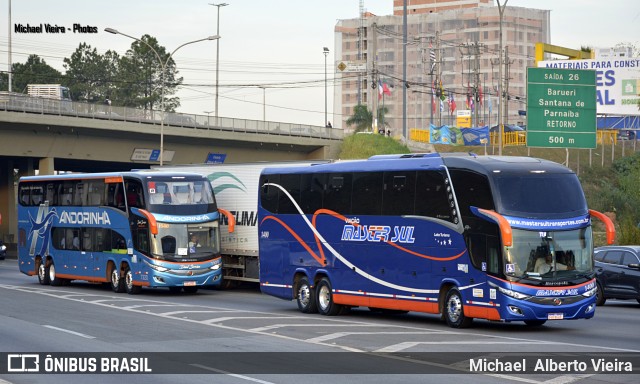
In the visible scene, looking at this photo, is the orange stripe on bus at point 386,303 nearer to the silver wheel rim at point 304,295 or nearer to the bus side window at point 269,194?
the silver wheel rim at point 304,295

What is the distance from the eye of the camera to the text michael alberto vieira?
14945 mm

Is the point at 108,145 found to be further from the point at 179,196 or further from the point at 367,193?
the point at 367,193

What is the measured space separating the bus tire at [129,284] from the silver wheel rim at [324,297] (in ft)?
32.2

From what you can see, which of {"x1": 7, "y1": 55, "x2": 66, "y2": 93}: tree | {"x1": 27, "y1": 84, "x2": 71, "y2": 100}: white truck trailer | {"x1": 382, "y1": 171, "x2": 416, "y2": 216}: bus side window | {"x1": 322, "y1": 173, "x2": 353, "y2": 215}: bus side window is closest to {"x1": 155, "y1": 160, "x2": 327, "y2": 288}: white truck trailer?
{"x1": 322, "y1": 173, "x2": 353, "y2": 215}: bus side window

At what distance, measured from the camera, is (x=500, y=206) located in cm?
2084

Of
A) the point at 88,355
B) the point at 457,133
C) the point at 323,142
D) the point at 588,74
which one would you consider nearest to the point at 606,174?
the point at 457,133

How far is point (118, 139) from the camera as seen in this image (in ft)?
221

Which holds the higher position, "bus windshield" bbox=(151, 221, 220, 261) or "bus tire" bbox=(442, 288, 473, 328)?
"bus windshield" bbox=(151, 221, 220, 261)

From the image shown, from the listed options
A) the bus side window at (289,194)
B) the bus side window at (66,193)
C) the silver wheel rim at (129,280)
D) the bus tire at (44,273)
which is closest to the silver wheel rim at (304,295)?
the bus side window at (289,194)

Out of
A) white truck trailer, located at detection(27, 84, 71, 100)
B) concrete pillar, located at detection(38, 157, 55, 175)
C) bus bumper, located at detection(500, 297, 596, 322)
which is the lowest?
bus bumper, located at detection(500, 297, 596, 322)

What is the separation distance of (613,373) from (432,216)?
27.2 feet

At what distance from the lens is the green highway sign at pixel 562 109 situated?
145ft

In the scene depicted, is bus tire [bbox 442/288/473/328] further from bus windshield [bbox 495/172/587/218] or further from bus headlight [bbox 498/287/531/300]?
bus windshield [bbox 495/172/587/218]

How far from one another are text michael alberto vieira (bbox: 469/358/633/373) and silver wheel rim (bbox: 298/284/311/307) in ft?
34.3
